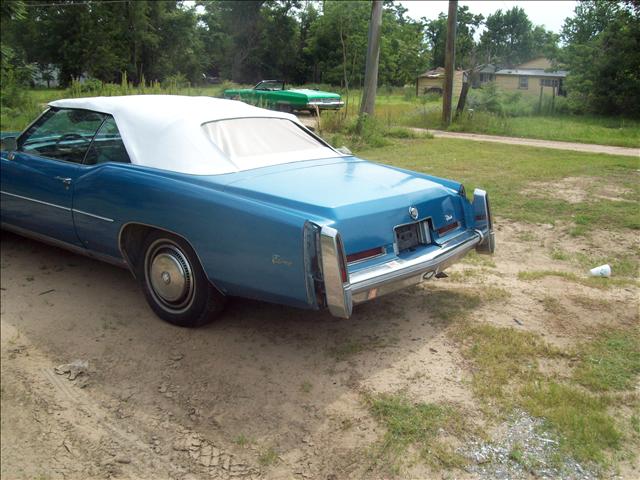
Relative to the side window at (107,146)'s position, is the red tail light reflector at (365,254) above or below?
below

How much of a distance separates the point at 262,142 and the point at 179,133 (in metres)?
0.62

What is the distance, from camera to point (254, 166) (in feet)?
13.2

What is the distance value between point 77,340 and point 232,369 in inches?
44.0

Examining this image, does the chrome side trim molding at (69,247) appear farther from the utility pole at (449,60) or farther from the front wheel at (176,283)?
the utility pole at (449,60)

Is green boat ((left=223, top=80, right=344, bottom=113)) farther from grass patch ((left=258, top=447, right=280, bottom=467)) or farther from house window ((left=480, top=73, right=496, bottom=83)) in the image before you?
grass patch ((left=258, top=447, right=280, bottom=467))

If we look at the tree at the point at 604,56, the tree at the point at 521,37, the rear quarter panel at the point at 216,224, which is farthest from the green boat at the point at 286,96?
the rear quarter panel at the point at 216,224

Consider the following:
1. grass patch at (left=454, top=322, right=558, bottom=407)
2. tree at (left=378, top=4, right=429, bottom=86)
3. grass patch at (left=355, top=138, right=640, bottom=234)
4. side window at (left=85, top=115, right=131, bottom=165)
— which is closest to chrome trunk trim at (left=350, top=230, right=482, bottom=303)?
grass patch at (left=454, top=322, right=558, bottom=407)

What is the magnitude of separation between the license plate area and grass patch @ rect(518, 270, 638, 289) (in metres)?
1.22

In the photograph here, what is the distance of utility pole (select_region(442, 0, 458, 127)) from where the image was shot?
16.8 meters

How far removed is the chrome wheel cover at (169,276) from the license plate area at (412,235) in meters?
1.29

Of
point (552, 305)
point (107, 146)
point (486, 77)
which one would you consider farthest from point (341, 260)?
point (486, 77)

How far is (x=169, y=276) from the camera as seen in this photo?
381 cm

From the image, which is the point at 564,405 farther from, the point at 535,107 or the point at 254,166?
the point at 535,107

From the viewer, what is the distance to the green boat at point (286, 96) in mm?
18016
